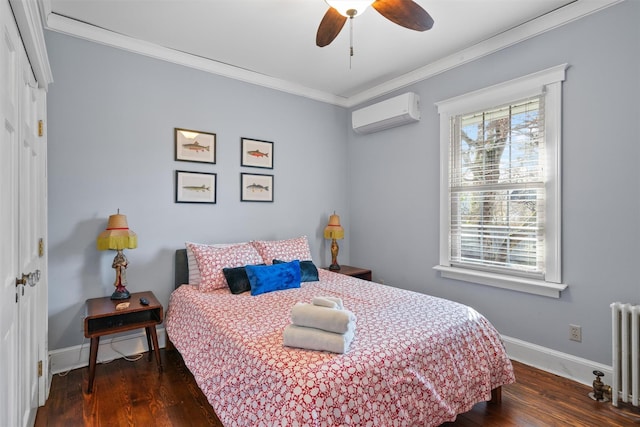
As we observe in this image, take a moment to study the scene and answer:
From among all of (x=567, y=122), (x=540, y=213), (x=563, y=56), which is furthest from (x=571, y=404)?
(x=563, y=56)

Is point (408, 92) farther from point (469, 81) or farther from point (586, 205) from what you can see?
point (586, 205)

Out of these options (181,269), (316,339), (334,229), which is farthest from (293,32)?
(316,339)

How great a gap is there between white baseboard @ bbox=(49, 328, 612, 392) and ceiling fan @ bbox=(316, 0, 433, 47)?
8.41 ft

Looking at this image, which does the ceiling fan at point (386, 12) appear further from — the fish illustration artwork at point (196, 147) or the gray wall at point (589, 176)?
the fish illustration artwork at point (196, 147)

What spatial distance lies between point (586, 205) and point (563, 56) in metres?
1.13

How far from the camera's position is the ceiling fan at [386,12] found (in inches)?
73.0

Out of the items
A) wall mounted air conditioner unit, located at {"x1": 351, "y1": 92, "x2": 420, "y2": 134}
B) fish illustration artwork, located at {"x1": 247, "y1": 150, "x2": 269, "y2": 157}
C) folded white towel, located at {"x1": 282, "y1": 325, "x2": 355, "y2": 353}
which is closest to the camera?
folded white towel, located at {"x1": 282, "y1": 325, "x2": 355, "y2": 353}

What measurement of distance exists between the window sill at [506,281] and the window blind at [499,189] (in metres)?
0.07

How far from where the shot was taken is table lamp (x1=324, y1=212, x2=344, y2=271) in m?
3.97

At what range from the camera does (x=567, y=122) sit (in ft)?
8.41

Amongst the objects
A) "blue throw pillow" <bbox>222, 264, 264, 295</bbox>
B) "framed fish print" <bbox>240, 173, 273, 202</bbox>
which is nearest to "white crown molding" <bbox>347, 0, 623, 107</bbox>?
"framed fish print" <bbox>240, 173, 273, 202</bbox>

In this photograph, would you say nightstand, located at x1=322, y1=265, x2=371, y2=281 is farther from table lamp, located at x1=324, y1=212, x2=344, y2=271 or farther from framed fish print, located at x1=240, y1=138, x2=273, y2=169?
framed fish print, located at x1=240, y1=138, x2=273, y2=169

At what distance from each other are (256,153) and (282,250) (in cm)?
109

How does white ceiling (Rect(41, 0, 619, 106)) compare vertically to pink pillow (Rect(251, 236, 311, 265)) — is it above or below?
above
